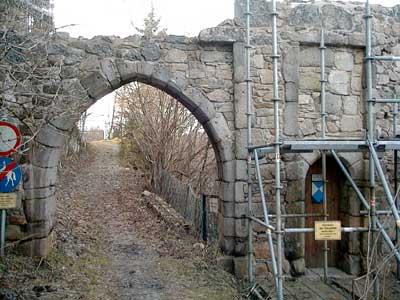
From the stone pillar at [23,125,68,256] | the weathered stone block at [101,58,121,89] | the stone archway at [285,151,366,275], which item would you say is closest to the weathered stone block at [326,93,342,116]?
the stone archway at [285,151,366,275]

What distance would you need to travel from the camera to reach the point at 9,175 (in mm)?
5496

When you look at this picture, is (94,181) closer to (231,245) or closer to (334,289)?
(231,245)

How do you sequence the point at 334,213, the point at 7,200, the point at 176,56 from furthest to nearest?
the point at 334,213 → the point at 176,56 → the point at 7,200

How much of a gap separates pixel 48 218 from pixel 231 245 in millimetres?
2732

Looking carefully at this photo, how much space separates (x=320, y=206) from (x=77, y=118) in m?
4.08

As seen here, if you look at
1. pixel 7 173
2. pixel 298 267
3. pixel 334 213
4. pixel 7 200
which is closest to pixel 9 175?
pixel 7 173

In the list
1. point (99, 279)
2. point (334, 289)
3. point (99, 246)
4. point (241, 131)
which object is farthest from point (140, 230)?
point (334, 289)

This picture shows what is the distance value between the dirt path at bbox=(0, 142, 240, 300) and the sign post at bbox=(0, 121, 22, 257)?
24.0 inches

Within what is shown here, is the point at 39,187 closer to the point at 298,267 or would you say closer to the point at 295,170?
the point at 295,170

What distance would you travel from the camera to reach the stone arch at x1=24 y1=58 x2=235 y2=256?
6.02 metres

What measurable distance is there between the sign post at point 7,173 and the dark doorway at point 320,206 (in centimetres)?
440

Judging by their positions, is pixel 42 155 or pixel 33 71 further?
pixel 42 155

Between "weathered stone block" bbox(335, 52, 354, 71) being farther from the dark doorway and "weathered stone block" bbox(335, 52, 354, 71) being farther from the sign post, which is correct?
the sign post

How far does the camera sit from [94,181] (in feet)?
50.9
